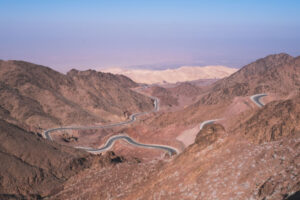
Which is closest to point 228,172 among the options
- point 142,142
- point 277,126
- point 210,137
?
point 210,137

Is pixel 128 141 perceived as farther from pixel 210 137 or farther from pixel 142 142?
pixel 210 137

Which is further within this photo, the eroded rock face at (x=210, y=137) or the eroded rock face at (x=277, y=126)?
the eroded rock face at (x=210, y=137)

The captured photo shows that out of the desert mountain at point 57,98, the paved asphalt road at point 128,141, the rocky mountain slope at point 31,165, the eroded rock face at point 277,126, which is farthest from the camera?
the desert mountain at point 57,98

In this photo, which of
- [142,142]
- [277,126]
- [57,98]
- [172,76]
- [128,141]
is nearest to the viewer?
[277,126]

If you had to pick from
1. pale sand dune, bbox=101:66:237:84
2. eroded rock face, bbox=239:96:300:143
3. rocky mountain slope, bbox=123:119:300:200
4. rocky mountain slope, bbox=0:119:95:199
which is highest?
eroded rock face, bbox=239:96:300:143

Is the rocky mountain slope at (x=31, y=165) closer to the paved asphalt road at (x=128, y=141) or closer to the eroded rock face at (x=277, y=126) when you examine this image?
the paved asphalt road at (x=128, y=141)

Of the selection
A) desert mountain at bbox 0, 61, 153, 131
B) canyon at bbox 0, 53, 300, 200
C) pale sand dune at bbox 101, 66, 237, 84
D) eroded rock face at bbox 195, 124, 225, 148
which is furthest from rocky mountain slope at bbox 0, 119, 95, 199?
pale sand dune at bbox 101, 66, 237, 84

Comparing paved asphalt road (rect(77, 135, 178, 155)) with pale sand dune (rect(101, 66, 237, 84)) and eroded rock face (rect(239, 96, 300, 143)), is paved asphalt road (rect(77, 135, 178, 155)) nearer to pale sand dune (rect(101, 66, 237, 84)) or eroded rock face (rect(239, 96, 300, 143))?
eroded rock face (rect(239, 96, 300, 143))

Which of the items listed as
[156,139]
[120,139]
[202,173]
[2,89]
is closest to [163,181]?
[202,173]

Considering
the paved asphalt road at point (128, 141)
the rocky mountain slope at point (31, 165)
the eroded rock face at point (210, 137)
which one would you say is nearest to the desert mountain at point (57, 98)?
the paved asphalt road at point (128, 141)
